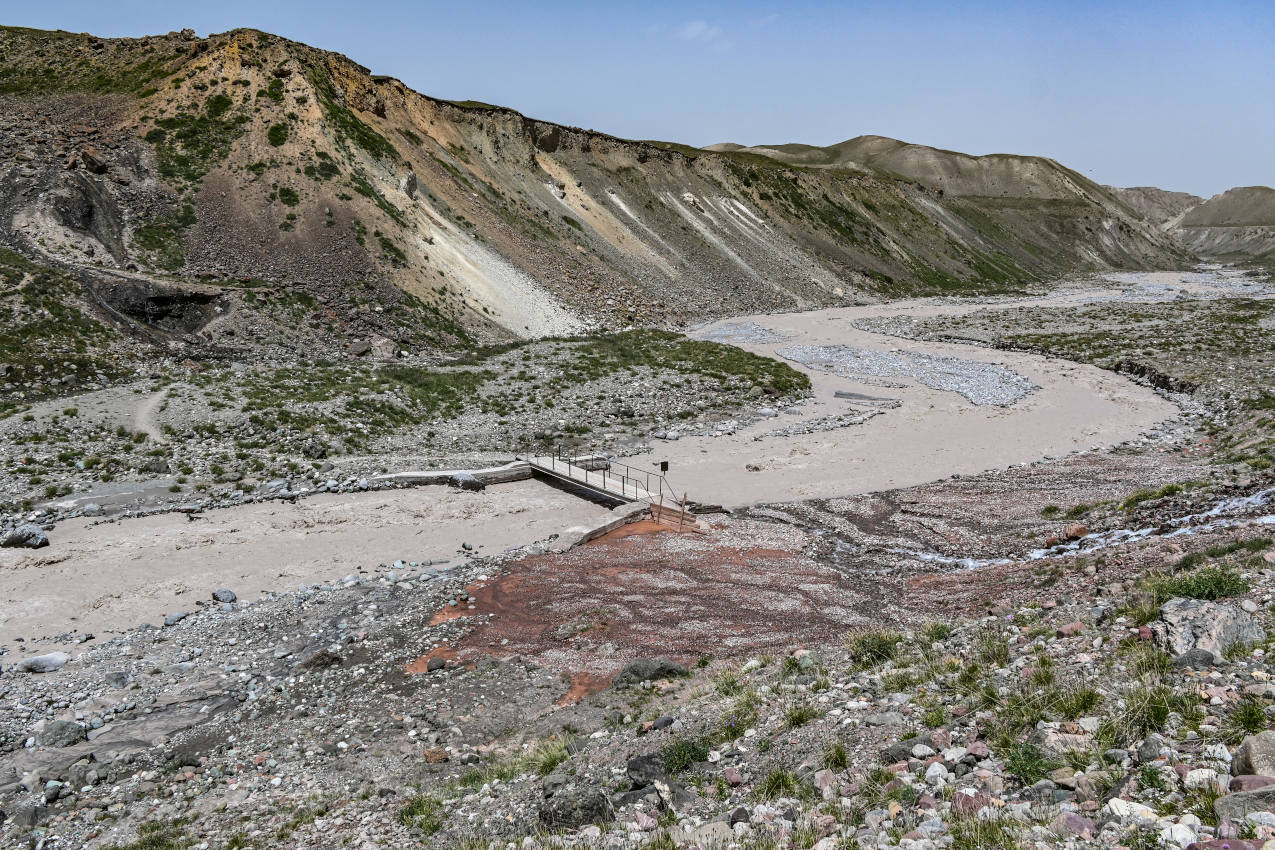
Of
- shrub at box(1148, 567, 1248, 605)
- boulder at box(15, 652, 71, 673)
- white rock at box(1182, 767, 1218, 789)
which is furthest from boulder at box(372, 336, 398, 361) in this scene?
white rock at box(1182, 767, 1218, 789)

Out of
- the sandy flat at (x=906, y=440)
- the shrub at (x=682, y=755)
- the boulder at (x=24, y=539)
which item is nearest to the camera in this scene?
the shrub at (x=682, y=755)

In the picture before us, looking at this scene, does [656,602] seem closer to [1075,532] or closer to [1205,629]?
[1075,532]

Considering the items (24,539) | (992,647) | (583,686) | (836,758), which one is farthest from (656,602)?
(24,539)

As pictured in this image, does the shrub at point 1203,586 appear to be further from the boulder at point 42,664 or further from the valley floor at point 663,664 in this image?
the boulder at point 42,664

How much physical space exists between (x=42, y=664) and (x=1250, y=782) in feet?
62.6

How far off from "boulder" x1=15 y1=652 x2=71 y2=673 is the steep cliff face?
30558mm

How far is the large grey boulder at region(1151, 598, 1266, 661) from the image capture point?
30.0ft

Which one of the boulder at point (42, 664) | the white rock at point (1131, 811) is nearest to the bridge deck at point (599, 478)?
the boulder at point (42, 664)

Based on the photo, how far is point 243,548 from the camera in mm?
23047

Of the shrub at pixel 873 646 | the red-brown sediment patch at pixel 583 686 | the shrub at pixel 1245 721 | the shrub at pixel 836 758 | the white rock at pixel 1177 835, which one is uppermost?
the shrub at pixel 1245 721

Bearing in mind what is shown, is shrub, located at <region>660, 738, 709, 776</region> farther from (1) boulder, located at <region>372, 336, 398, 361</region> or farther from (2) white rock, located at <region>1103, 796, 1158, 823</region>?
(1) boulder, located at <region>372, 336, 398, 361</region>

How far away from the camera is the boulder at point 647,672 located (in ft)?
45.3

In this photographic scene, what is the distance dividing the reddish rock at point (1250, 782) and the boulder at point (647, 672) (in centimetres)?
854

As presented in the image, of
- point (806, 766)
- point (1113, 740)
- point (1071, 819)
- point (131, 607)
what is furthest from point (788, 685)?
point (131, 607)
